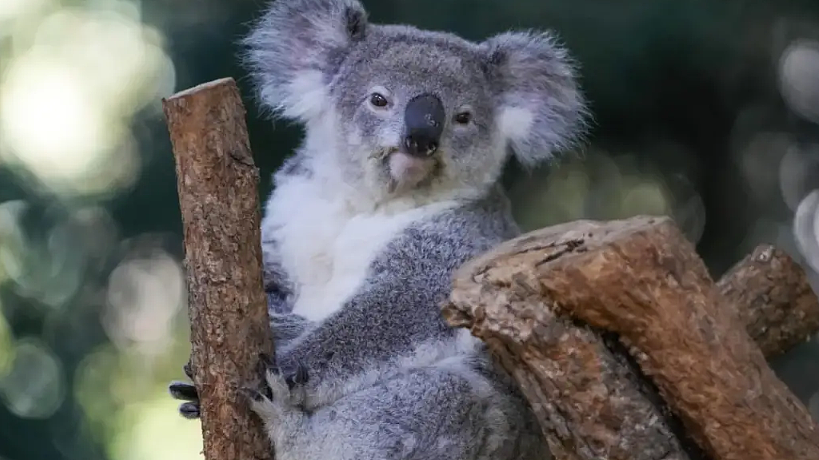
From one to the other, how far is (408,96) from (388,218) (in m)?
0.34

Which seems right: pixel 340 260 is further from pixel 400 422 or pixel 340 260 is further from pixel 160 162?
pixel 160 162

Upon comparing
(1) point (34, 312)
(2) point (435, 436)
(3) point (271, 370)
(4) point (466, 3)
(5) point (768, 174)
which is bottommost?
(1) point (34, 312)

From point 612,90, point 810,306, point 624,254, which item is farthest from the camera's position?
point 612,90

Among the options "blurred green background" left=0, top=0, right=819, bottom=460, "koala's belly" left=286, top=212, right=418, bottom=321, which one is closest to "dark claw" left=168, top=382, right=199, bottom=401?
"koala's belly" left=286, top=212, right=418, bottom=321

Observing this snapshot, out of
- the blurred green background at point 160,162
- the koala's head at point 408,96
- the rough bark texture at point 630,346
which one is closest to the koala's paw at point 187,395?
the koala's head at point 408,96

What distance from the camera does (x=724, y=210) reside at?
3365 mm

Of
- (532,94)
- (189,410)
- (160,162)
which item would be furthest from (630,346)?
(160,162)

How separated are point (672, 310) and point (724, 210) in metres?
2.11

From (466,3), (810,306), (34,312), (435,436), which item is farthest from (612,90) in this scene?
(34,312)

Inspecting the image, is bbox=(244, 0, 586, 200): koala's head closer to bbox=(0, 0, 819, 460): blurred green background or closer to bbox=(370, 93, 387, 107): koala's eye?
bbox=(370, 93, 387, 107): koala's eye

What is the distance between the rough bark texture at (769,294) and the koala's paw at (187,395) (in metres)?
1.21

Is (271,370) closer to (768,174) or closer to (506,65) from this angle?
(506,65)

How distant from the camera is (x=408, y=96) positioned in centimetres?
239

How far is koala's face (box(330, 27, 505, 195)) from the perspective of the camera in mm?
2326
